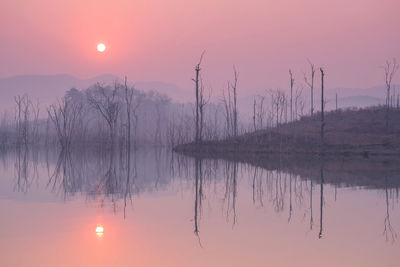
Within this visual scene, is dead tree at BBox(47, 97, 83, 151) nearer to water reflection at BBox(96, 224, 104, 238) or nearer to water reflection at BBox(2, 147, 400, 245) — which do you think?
water reflection at BBox(2, 147, 400, 245)

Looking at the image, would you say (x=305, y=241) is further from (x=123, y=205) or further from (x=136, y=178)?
(x=136, y=178)

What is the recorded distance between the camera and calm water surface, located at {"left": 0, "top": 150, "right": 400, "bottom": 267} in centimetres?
663

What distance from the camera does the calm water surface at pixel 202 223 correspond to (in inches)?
261

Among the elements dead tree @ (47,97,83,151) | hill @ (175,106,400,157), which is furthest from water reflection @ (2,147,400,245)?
dead tree @ (47,97,83,151)

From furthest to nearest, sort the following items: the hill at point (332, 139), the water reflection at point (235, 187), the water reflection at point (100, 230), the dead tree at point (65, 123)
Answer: the dead tree at point (65, 123)
the hill at point (332, 139)
the water reflection at point (235, 187)
the water reflection at point (100, 230)

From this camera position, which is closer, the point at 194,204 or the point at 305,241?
the point at 305,241

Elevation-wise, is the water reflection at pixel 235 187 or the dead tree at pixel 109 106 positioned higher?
the dead tree at pixel 109 106

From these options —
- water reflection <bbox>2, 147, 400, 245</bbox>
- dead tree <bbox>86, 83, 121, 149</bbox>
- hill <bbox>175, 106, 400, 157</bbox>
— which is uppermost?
dead tree <bbox>86, 83, 121, 149</bbox>

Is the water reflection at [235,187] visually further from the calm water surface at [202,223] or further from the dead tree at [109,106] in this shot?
the dead tree at [109,106]

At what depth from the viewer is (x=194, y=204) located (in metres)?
11.3

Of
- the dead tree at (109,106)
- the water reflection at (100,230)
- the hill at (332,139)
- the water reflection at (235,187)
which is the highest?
the dead tree at (109,106)

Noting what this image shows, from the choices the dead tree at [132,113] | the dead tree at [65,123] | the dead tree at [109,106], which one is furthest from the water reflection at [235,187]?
the dead tree at [109,106]

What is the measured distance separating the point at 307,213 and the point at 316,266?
390 cm

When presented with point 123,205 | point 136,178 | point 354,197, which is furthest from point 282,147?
point 123,205
